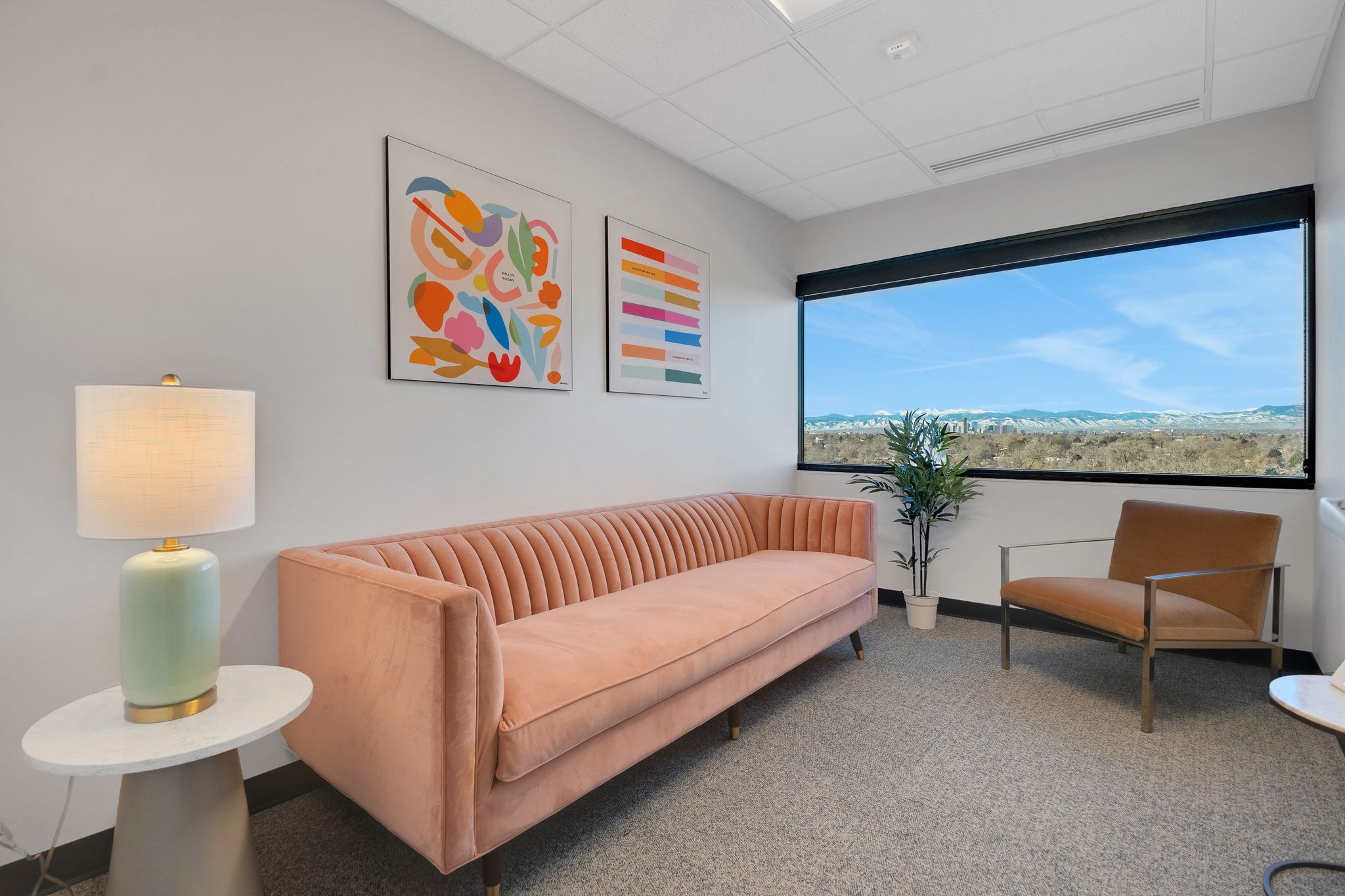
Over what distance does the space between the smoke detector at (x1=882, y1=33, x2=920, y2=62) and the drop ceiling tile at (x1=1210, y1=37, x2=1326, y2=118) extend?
141 cm

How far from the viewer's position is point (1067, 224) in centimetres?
380

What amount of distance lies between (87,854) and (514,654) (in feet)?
4.07

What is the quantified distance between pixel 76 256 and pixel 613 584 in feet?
6.81

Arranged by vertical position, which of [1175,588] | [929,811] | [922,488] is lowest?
[929,811]

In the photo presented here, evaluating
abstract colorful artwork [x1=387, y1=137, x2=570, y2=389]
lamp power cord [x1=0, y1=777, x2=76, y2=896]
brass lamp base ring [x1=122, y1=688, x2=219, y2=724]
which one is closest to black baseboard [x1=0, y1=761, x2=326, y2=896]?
lamp power cord [x1=0, y1=777, x2=76, y2=896]

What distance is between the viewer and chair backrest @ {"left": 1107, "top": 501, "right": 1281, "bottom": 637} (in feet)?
9.09

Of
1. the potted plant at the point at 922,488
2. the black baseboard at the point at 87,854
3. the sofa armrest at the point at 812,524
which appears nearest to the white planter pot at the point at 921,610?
the potted plant at the point at 922,488

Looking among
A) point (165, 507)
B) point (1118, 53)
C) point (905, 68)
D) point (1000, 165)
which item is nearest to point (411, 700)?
point (165, 507)

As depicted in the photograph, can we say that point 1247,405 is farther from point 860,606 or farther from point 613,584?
point 613,584

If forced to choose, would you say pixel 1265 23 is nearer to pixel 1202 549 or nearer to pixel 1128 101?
pixel 1128 101

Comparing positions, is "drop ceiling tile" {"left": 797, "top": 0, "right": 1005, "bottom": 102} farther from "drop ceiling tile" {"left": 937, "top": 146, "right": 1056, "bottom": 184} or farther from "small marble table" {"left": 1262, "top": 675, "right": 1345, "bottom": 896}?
"small marble table" {"left": 1262, "top": 675, "right": 1345, "bottom": 896}

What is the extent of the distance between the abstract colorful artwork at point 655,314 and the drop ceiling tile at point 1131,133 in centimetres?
213

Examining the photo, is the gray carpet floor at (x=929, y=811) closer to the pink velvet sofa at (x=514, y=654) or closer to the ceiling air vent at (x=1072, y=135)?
the pink velvet sofa at (x=514, y=654)

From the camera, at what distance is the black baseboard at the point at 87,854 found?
5.38 feet
